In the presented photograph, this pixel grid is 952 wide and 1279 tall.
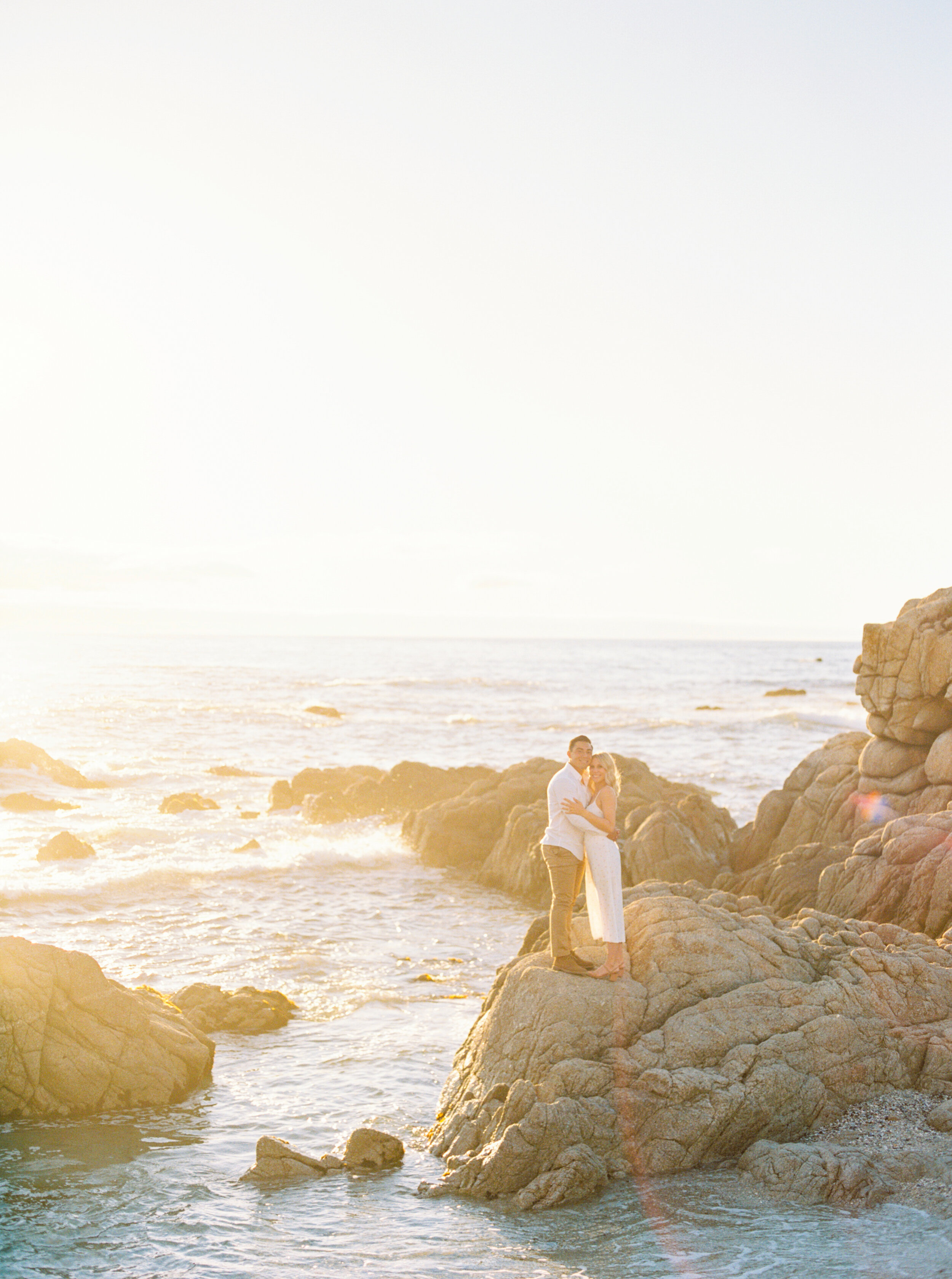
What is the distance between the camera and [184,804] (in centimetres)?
2686

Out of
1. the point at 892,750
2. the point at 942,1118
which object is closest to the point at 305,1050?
the point at 942,1118

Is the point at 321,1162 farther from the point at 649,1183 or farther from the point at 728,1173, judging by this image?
the point at 728,1173

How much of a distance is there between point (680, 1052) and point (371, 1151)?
2.69 m

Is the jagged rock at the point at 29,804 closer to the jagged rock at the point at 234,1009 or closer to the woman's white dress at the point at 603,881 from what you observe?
the jagged rock at the point at 234,1009

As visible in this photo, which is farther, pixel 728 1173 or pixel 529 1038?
pixel 529 1038

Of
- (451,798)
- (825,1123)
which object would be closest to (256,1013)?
(825,1123)

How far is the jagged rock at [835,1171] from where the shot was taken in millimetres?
7359

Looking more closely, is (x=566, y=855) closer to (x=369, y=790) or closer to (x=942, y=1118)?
(x=942, y=1118)

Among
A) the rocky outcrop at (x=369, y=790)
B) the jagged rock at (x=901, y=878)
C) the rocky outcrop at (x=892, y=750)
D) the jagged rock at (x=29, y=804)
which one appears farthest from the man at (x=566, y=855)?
the jagged rock at (x=29, y=804)

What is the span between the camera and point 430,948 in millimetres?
15352

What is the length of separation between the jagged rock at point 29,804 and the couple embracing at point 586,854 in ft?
69.9

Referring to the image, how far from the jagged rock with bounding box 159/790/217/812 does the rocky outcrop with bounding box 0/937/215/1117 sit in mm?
16470

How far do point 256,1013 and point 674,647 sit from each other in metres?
169

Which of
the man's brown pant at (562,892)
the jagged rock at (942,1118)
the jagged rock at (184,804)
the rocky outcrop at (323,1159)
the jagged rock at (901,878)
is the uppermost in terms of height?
the man's brown pant at (562,892)
